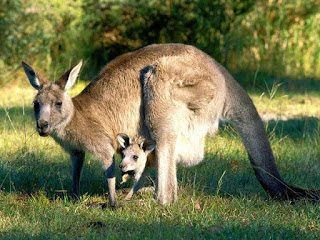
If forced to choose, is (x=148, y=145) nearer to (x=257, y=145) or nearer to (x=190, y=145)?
(x=190, y=145)

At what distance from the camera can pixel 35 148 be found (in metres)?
6.39

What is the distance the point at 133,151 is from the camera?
5273 millimetres

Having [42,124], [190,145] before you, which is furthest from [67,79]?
[190,145]

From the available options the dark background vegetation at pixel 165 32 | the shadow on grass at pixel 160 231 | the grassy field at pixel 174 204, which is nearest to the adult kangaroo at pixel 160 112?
the grassy field at pixel 174 204

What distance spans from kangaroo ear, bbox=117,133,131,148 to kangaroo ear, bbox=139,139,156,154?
110 mm

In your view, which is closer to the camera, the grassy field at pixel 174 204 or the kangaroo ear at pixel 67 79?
the grassy field at pixel 174 204

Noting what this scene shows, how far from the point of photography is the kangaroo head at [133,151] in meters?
5.29

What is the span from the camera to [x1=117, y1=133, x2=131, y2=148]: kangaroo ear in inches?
210

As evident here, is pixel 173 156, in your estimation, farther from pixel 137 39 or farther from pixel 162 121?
pixel 137 39

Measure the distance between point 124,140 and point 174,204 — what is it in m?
0.68

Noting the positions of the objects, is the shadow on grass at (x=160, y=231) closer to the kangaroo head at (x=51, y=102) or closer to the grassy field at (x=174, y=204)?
the grassy field at (x=174, y=204)

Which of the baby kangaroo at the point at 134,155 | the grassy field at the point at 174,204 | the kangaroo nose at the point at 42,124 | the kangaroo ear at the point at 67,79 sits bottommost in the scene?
the grassy field at the point at 174,204

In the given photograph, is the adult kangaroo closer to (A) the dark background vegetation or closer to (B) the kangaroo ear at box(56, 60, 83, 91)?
(B) the kangaroo ear at box(56, 60, 83, 91)

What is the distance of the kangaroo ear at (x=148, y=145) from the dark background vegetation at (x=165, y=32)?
4.87m
